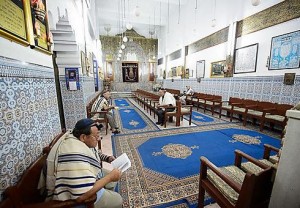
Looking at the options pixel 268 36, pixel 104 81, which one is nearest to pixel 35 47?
pixel 268 36

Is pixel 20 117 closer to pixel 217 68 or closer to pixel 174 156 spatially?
pixel 174 156

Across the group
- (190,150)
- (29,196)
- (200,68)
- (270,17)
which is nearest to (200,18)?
(200,68)

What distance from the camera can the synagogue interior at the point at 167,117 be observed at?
1.06 m

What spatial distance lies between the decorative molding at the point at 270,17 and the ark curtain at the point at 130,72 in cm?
1085

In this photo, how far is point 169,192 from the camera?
193cm

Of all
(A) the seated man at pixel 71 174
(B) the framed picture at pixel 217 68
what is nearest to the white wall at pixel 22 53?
(A) the seated man at pixel 71 174

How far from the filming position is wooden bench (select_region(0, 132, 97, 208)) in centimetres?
94

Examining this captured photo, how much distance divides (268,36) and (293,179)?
550cm

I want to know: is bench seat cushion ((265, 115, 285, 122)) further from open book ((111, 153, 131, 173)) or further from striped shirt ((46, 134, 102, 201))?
striped shirt ((46, 134, 102, 201))

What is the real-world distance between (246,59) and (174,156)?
4932 mm

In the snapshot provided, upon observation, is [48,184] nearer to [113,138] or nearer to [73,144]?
[73,144]

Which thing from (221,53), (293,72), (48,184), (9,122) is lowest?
(48,184)

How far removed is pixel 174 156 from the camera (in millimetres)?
2838

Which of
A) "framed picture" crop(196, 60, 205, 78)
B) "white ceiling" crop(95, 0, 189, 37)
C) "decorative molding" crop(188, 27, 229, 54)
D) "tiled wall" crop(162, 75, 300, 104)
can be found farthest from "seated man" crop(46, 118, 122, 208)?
"white ceiling" crop(95, 0, 189, 37)
